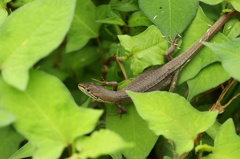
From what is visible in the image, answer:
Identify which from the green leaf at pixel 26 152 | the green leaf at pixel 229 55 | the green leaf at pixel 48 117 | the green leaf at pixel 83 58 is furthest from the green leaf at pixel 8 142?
the green leaf at pixel 229 55

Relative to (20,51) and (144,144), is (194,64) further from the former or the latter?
(20,51)

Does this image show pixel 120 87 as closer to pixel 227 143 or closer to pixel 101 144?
pixel 227 143

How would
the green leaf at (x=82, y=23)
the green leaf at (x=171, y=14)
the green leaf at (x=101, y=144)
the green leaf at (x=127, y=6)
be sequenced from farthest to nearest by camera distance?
1. the green leaf at (x=82, y=23)
2. the green leaf at (x=127, y=6)
3. the green leaf at (x=171, y=14)
4. the green leaf at (x=101, y=144)

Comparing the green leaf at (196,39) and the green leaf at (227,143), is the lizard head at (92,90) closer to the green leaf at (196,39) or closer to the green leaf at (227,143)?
the green leaf at (196,39)

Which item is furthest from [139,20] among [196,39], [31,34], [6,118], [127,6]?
[6,118]

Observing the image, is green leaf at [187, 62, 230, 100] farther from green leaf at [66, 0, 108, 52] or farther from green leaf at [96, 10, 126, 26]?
green leaf at [66, 0, 108, 52]

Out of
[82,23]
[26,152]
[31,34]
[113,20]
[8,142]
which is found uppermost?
[31,34]

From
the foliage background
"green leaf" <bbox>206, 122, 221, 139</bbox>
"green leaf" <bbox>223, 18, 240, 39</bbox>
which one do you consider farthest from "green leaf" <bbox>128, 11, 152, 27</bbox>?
"green leaf" <bbox>206, 122, 221, 139</bbox>
